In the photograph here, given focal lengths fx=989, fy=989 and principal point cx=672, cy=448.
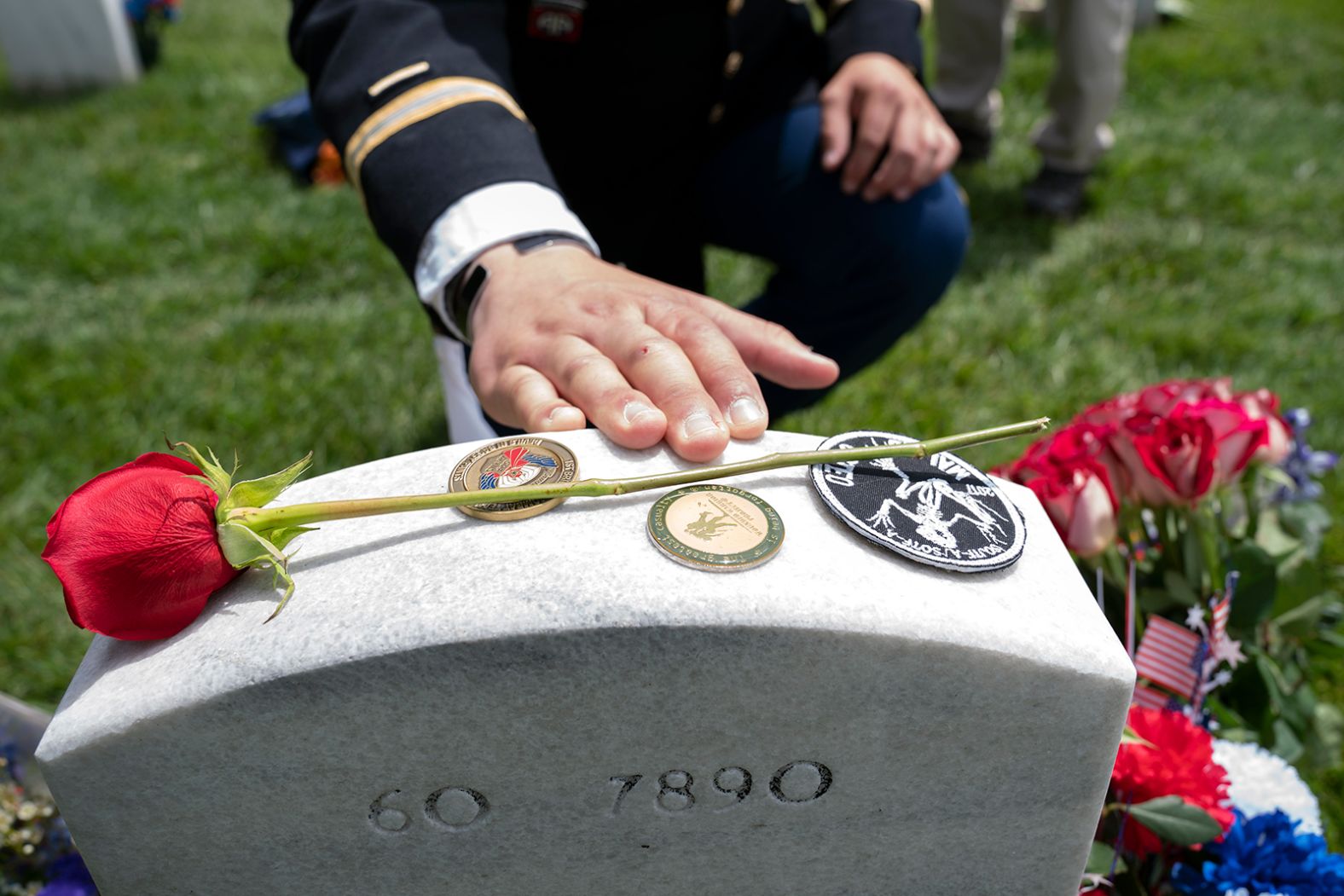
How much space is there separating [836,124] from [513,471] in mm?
1128

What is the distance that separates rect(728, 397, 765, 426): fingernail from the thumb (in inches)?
37.4

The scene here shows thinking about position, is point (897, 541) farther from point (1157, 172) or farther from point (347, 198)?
point (1157, 172)

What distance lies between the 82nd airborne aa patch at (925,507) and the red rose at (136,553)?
52 centimetres

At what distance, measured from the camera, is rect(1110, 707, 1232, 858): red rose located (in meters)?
1.14

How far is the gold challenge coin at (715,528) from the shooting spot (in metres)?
0.79

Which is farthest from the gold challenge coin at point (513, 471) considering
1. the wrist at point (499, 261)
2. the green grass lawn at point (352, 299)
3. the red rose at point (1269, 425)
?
the green grass lawn at point (352, 299)

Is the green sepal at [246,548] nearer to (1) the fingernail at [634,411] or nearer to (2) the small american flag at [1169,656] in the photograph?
(1) the fingernail at [634,411]

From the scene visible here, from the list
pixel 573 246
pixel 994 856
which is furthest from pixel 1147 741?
pixel 573 246

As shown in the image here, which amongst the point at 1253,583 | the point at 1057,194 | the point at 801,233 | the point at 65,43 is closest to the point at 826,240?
the point at 801,233

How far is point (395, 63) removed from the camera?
1.31m

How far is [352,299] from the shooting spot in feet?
9.51

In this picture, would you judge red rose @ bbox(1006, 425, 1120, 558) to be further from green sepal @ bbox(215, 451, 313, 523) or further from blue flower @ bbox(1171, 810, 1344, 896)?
green sepal @ bbox(215, 451, 313, 523)

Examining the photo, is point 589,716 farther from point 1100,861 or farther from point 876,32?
point 876,32

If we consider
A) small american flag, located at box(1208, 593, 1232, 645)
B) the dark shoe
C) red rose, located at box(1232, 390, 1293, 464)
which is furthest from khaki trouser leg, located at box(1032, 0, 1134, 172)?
small american flag, located at box(1208, 593, 1232, 645)
